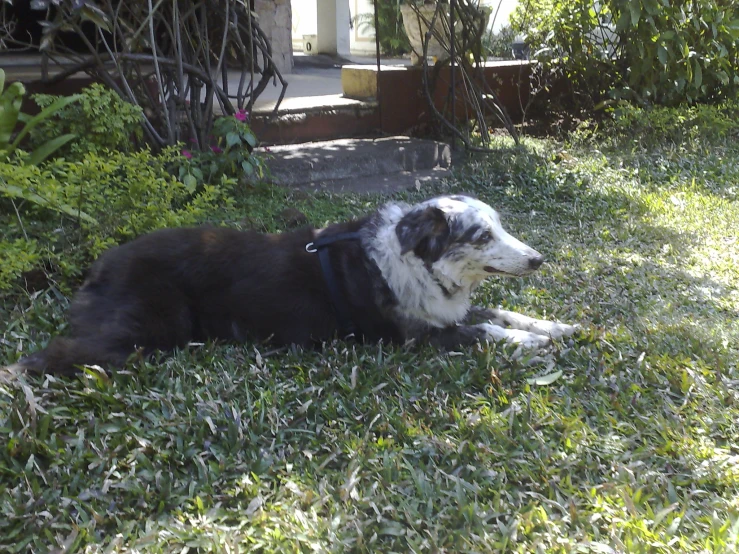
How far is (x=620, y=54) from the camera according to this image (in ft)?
29.6

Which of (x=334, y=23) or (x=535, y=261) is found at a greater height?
(x=334, y=23)

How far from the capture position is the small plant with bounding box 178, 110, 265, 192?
5668 mm

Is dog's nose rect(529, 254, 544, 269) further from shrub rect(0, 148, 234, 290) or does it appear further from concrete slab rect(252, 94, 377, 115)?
concrete slab rect(252, 94, 377, 115)

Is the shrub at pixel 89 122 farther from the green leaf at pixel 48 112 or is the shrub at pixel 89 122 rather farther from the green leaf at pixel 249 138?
the green leaf at pixel 249 138

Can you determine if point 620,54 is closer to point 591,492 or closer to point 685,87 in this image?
point 685,87

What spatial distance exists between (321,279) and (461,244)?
2.47 ft

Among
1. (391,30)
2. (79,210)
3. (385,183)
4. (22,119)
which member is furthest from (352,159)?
(391,30)

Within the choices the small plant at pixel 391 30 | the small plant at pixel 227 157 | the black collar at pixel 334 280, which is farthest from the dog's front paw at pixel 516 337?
the small plant at pixel 391 30

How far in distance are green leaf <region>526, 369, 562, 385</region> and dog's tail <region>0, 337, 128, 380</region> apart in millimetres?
1967

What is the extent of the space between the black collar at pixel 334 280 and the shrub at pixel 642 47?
5.96 meters

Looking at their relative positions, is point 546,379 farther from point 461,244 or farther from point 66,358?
point 66,358

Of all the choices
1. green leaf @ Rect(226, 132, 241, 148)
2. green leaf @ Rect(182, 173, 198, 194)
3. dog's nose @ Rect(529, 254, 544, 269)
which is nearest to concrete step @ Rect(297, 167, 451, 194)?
green leaf @ Rect(226, 132, 241, 148)

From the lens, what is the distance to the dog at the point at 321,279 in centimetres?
353

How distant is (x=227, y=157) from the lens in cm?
577
